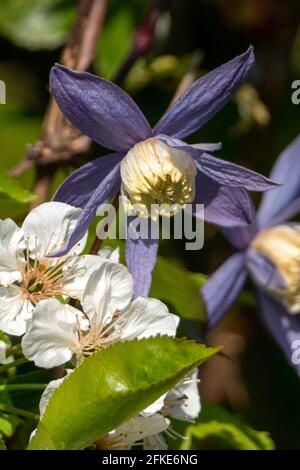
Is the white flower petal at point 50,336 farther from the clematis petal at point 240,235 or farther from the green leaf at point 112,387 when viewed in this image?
the clematis petal at point 240,235

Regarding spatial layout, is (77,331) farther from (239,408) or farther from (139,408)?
(239,408)

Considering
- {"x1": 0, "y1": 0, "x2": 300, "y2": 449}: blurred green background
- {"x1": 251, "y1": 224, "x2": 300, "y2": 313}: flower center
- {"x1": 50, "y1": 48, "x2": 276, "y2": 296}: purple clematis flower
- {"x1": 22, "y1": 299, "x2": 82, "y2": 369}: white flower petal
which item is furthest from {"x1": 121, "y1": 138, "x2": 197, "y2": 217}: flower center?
{"x1": 0, "y1": 0, "x2": 300, "y2": 449}: blurred green background

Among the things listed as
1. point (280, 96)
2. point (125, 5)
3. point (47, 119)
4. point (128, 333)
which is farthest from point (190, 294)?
point (280, 96)

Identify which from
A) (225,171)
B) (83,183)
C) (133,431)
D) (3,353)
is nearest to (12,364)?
(3,353)

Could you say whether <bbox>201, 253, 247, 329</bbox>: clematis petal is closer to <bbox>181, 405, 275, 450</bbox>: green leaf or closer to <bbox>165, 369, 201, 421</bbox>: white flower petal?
<bbox>181, 405, 275, 450</bbox>: green leaf

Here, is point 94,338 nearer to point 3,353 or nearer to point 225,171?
point 3,353

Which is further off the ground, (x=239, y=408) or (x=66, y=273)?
(x=66, y=273)
